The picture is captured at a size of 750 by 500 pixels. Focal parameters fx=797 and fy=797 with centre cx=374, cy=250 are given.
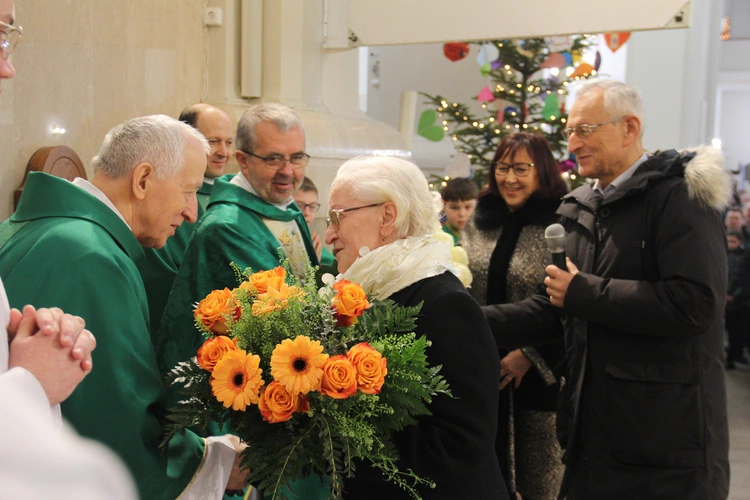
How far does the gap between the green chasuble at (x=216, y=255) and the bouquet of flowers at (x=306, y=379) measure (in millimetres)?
666

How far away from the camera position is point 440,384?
177 cm

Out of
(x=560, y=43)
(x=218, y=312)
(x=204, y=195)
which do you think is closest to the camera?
(x=218, y=312)

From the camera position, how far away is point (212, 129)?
4.00 m

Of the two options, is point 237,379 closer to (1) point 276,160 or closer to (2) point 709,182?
(1) point 276,160

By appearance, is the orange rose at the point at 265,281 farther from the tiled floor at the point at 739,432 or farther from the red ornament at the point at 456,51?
the red ornament at the point at 456,51

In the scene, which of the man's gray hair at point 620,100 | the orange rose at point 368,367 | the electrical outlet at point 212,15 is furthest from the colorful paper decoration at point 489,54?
the orange rose at point 368,367

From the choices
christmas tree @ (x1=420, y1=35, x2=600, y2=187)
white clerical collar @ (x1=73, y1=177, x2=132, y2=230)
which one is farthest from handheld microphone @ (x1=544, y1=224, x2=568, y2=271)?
christmas tree @ (x1=420, y1=35, x2=600, y2=187)

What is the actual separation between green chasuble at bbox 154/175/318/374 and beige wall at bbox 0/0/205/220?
79 cm

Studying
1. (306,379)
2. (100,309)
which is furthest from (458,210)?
(306,379)

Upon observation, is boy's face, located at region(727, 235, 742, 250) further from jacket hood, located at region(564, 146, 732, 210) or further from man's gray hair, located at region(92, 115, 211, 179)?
man's gray hair, located at region(92, 115, 211, 179)

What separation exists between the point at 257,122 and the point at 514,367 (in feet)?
5.02

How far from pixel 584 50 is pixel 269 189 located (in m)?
6.09

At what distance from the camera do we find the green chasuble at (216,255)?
8.38 ft

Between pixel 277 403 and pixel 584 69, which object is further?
pixel 584 69
